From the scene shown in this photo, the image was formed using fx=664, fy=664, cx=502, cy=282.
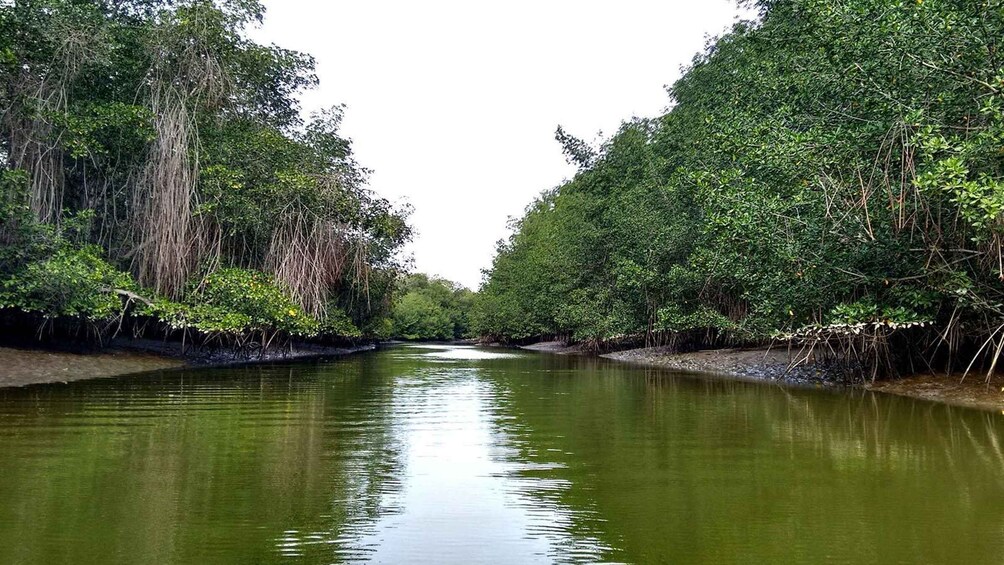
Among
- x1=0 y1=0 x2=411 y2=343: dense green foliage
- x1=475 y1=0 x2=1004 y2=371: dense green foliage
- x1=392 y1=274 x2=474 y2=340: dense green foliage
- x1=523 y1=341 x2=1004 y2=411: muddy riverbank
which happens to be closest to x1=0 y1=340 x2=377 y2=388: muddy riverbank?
x1=0 y1=0 x2=411 y2=343: dense green foliage

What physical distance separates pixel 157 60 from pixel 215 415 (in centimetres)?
1457

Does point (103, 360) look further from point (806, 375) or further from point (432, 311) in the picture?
point (432, 311)

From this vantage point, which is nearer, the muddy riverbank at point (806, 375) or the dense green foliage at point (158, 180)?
the muddy riverbank at point (806, 375)

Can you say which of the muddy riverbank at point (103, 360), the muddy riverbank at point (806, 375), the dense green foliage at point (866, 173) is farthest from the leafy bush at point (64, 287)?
the muddy riverbank at point (806, 375)

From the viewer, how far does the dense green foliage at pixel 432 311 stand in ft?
269

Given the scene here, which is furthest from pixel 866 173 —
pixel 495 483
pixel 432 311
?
pixel 432 311

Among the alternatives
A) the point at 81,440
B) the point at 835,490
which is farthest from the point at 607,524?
the point at 81,440

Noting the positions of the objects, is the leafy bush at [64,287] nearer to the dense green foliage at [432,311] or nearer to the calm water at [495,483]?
the calm water at [495,483]

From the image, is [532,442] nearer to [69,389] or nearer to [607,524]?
[607,524]

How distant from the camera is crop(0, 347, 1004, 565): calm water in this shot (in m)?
3.88

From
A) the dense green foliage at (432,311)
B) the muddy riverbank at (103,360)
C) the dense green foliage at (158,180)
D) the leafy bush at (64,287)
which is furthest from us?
the dense green foliage at (432,311)

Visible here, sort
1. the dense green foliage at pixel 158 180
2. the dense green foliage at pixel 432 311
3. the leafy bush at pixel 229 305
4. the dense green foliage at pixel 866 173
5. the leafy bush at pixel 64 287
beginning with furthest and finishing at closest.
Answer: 1. the dense green foliage at pixel 432 311
2. the leafy bush at pixel 229 305
3. the dense green foliage at pixel 158 180
4. the leafy bush at pixel 64 287
5. the dense green foliage at pixel 866 173

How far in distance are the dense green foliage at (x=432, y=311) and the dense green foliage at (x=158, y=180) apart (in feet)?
170

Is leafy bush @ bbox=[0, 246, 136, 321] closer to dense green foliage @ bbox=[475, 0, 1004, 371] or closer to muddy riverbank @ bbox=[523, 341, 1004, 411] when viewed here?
dense green foliage @ bbox=[475, 0, 1004, 371]
